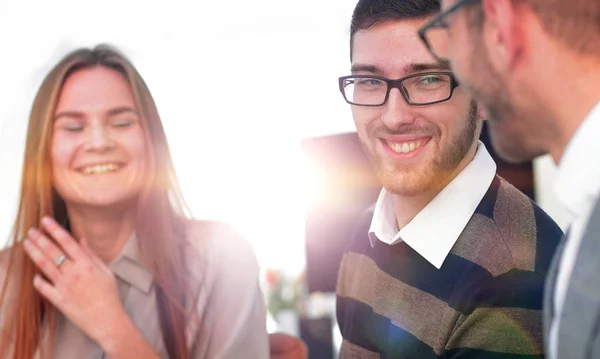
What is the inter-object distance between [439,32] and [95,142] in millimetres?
678

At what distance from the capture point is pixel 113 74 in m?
1.43

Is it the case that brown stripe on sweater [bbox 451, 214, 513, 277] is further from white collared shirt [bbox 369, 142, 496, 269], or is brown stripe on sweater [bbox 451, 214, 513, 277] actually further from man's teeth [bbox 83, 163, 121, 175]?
man's teeth [bbox 83, 163, 121, 175]

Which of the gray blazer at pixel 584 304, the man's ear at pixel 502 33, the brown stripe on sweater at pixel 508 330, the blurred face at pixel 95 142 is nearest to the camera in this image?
the gray blazer at pixel 584 304

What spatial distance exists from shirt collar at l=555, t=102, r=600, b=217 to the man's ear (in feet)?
0.40

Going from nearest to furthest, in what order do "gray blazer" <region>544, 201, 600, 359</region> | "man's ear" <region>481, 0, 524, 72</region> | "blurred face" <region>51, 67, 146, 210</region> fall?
"gray blazer" <region>544, 201, 600, 359</region> < "man's ear" <region>481, 0, 524, 72</region> < "blurred face" <region>51, 67, 146, 210</region>

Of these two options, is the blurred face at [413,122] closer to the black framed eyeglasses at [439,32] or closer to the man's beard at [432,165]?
the man's beard at [432,165]

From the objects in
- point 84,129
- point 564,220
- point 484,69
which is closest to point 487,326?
point 484,69

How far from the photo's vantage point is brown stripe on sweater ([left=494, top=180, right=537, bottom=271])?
1.30 metres

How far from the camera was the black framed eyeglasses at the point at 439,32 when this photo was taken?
0.95 m

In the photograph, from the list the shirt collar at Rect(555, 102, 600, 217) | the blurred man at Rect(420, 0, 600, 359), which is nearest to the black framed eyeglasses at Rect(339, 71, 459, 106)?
the blurred man at Rect(420, 0, 600, 359)

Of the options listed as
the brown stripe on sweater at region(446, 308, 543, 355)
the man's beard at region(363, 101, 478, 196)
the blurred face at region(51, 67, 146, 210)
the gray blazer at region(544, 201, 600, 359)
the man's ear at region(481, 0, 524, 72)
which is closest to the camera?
the gray blazer at region(544, 201, 600, 359)

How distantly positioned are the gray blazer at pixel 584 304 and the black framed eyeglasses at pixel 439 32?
33cm

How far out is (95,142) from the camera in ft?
4.42

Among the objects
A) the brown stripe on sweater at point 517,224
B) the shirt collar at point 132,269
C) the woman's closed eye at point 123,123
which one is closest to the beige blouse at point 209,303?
the shirt collar at point 132,269
